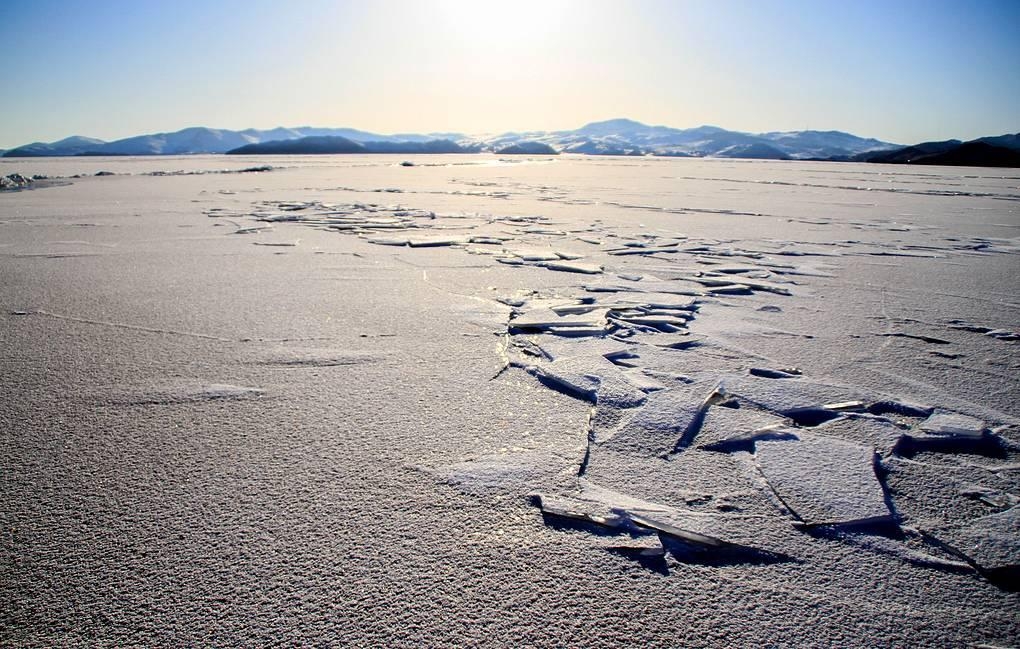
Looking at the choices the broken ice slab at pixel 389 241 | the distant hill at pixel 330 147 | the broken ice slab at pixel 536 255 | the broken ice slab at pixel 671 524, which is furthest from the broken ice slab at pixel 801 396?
the distant hill at pixel 330 147

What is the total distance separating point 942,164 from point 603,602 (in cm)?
3394

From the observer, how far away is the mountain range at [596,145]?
122 ft

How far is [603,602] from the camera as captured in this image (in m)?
0.81

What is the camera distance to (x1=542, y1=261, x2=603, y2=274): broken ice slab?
3176 millimetres

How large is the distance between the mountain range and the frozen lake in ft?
104

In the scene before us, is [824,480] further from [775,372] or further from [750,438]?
[775,372]

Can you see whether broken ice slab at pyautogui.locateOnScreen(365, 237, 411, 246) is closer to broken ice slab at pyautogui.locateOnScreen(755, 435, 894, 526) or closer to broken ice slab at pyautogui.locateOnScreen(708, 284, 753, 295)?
broken ice slab at pyautogui.locateOnScreen(708, 284, 753, 295)

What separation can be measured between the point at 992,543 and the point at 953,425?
505 millimetres

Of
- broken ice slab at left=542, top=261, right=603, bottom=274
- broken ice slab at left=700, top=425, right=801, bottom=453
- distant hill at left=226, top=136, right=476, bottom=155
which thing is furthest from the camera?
distant hill at left=226, top=136, right=476, bottom=155

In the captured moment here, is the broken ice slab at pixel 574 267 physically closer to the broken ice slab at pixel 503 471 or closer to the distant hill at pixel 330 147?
the broken ice slab at pixel 503 471

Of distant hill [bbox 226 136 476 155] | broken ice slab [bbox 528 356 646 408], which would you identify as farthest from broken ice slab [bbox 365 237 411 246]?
distant hill [bbox 226 136 476 155]

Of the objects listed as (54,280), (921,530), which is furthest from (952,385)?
(54,280)

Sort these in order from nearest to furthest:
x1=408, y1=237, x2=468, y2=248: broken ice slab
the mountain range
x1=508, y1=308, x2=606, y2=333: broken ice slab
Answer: x1=508, y1=308, x2=606, y2=333: broken ice slab → x1=408, y1=237, x2=468, y2=248: broken ice slab → the mountain range

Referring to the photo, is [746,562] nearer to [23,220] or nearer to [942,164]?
[23,220]
